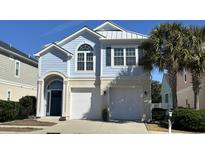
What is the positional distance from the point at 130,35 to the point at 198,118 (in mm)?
10110

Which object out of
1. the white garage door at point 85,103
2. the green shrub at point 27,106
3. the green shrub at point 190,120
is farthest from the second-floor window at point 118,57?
the green shrub at point 27,106

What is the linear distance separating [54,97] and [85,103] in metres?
2.67

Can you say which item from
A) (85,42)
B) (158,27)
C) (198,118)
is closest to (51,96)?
(85,42)

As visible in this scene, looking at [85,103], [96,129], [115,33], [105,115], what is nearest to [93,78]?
[85,103]

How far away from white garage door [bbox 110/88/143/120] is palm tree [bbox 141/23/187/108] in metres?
3.83

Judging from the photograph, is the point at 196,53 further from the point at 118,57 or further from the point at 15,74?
the point at 15,74

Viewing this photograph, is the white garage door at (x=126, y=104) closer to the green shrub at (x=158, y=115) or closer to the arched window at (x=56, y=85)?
the green shrub at (x=158, y=115)

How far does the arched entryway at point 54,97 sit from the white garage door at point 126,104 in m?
4.37

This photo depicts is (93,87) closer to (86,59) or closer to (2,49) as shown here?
(86,59)

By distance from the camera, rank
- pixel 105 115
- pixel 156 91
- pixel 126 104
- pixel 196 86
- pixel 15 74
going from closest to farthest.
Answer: pixel 196 86 → pixel 105 115 → pixel 126 104 → pixel 15 74 → pixel 156 91

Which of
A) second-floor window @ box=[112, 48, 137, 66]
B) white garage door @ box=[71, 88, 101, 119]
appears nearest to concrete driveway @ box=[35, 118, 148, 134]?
white garage door @ box=[71, 88, 101, 119]

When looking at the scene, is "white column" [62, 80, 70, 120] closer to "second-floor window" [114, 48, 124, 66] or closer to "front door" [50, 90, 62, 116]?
"front door" [50, 90, 62, 116]

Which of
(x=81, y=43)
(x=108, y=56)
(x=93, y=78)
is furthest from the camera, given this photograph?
(x=81, y=43)

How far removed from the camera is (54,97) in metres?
25.9
